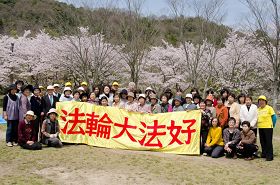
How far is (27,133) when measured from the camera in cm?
841

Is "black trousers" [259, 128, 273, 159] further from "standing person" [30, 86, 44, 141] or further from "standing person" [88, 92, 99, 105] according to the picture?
"standing person" [30, 86, 44, 141]

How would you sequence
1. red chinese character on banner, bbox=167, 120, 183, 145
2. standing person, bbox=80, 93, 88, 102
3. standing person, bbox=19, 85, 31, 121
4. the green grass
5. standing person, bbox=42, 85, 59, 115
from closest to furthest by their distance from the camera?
the green grass, red chinese character on banner, bbox=167, 120, 183, 145, standing person, bbox=19, 85, 31, 121, standing person, bbox=42, 85, 59, 115, standing person, bbox=80, 93, 88, 102

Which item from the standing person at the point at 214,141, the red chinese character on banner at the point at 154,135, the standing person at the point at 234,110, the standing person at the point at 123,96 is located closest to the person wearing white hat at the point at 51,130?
the standing person at the point at 123,96

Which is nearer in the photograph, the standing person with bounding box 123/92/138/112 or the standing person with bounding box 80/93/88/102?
the standing person with bounding box 123/92/138/112

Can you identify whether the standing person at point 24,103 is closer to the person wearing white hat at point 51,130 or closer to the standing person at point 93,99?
the person wearing white hat at point 51,130

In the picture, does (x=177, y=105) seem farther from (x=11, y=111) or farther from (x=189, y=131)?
(x=11, y=111)

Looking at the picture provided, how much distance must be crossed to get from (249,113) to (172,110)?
1.93 m

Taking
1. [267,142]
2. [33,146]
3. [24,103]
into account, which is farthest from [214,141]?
[24,103]

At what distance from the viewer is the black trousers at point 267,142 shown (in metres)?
7.98

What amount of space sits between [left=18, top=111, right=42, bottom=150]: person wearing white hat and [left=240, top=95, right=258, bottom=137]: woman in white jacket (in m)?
5.00

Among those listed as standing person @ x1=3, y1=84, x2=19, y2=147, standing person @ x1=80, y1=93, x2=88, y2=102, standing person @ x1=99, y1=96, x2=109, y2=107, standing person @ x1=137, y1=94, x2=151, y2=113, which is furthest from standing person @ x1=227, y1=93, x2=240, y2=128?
standing person @ x1=3, y1=84, x2=19, y2=147

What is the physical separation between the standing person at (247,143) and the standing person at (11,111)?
5586mm

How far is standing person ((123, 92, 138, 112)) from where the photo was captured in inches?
353

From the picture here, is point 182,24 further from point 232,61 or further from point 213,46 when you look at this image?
point 232,61
